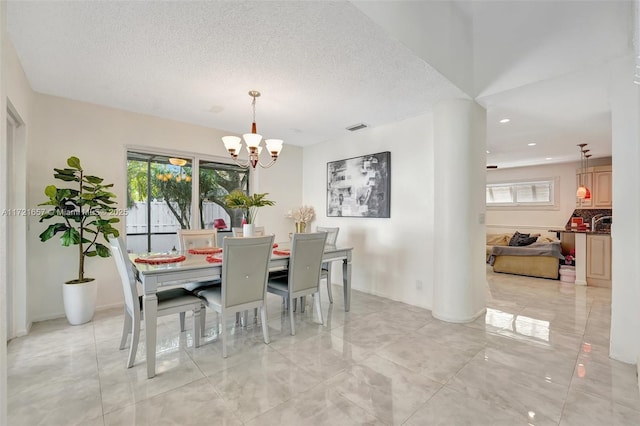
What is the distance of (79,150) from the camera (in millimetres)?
3371

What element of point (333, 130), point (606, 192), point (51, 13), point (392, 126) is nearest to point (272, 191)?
point (333, 130)

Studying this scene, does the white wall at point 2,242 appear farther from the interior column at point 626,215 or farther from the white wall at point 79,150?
the interior column at point 626,215

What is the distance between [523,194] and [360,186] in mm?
5794

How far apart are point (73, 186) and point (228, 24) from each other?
9.07ft

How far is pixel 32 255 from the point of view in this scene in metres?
3.09

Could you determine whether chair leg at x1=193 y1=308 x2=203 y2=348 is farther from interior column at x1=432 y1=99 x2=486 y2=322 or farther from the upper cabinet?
the upper cabinet

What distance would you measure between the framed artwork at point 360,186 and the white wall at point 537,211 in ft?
18.5

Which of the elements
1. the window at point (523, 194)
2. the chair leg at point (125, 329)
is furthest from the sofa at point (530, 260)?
the chair leg at point (125, 329)

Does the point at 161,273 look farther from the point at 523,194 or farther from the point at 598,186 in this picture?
the point at 523,194

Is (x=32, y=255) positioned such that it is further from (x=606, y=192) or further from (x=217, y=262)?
(x=606, y=192)

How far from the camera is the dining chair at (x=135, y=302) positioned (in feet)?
7.11

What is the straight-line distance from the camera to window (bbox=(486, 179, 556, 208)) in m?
7.25

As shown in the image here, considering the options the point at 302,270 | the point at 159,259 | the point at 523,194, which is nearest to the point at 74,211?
the point at 159,259

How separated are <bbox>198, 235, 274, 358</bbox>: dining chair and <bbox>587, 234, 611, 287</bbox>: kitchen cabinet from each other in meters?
5.45
